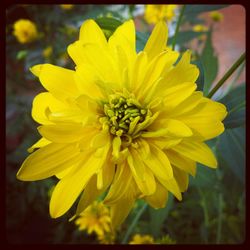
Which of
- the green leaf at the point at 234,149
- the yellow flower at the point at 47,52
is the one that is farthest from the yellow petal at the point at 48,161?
the yellow flower at the point at 47,52

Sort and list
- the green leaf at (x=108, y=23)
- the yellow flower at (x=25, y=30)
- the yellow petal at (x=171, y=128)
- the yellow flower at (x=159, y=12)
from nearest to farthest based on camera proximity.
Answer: the yellow petal at (x=171, y=128) < the green leaf at (x=108, y=23) < the yellow flower at (x=159, y=12) < the yellow flower at (x=25, y=30)

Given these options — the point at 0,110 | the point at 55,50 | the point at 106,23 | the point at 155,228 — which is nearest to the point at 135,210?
the point at 155,228

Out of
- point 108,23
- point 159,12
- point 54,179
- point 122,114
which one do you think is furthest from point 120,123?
point 54,179

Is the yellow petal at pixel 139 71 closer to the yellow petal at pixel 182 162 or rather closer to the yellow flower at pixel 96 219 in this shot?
the yellow petal at pixel 182 162

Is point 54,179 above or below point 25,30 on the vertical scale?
below

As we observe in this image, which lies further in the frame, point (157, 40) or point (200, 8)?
point (200, 8)

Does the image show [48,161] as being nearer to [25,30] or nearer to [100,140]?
[100,140]

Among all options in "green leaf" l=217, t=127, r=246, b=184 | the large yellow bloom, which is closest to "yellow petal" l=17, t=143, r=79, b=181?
the large yellow bloom
